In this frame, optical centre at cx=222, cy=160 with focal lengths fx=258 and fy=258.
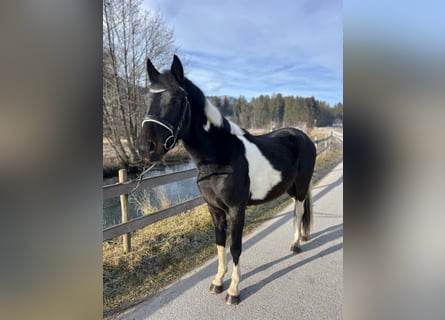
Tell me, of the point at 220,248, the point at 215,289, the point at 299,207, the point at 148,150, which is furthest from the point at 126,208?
the point at 299,207

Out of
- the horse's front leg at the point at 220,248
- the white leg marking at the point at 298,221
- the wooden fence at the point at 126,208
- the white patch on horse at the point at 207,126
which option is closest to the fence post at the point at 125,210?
the wooden fence at the point at 126,208

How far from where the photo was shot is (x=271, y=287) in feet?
7.30

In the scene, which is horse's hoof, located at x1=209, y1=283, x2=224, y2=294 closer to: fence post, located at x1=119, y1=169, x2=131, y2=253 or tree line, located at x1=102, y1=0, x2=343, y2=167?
fence post, located at x1=119, y1=169, x2=131, y2=253

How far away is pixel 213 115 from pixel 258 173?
69 centimetres

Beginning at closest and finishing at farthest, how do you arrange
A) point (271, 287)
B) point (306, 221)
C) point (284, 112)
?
point (271, 287) → point (306, 221) → point (284, 112)

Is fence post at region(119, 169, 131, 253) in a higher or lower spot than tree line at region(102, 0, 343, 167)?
lower

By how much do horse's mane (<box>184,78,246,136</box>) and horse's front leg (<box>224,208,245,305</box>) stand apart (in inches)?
27.9

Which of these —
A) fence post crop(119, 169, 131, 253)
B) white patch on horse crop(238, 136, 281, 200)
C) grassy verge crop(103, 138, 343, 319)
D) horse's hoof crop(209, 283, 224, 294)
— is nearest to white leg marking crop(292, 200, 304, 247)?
grassy verge crop(103, 138, 343, 319)

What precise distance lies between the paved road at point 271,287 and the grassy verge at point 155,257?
0.15 metres

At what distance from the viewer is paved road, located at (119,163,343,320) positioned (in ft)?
6.27

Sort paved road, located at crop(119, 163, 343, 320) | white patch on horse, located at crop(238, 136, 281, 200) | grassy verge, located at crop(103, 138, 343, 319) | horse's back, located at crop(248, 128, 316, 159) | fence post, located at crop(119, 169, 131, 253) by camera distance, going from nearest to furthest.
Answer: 1. paved road, located at crop(119, 163, 343, 320)
2. grassy verge, located at crop(103, 138, 343, 319)
3. white patch on horse, located at crop(238, 136, 281, 200)
4. horse's back, located at crop(248, 128, 316, 159)
5. fence post, located at crop(119, 169, 131, 253)

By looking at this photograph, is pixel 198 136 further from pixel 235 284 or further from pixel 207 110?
pixel 235 284

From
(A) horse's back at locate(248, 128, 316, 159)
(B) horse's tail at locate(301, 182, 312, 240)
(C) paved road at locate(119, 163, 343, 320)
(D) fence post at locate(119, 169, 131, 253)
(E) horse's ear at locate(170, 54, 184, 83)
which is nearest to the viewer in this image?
(E) horse's ear at locate(170, 54, 184, 83)
